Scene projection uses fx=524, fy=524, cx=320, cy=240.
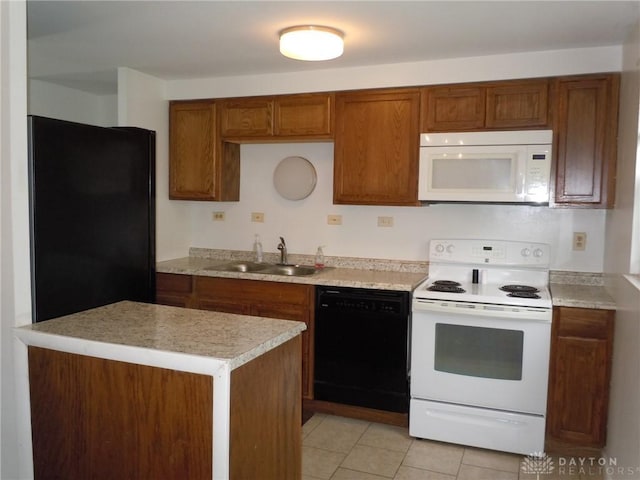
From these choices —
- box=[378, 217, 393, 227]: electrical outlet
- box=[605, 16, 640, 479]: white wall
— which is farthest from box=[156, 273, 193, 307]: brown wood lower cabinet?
box=[605, 16, 640, 479]: white wall

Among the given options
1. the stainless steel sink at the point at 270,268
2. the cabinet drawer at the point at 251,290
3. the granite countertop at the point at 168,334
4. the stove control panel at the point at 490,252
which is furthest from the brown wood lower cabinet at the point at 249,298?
the granite countertop at the point at 168,334

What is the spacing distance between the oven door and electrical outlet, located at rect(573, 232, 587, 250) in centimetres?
77

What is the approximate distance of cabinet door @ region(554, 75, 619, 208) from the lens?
2992mm

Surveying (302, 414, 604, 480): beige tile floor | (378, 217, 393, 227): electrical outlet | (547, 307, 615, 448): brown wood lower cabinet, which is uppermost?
(378, 217, 393, 227): electrical outlet

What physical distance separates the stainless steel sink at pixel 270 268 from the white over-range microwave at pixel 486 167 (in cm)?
108

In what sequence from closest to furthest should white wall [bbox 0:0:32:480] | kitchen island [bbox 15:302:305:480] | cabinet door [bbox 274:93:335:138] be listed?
kitchen island [bbox 15:302:305:480], white wall [bbox 0:0:32:480], cabinet door [bbox 274:93:335:138]

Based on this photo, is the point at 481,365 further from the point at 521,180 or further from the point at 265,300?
the point at 265,300

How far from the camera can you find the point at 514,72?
3143 millimetres

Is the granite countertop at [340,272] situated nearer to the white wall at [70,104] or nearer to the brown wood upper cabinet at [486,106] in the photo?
the brown wood upper cabinet at [486,106]

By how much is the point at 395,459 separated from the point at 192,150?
261 centimetres

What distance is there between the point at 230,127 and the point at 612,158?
2.52 m

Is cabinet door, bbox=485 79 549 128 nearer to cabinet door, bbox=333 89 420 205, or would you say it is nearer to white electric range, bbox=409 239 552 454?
cabinet door, bbox=333 89 420 205

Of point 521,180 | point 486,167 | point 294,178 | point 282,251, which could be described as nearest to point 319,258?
point 282,251

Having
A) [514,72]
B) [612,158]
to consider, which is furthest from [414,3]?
[612,158]
